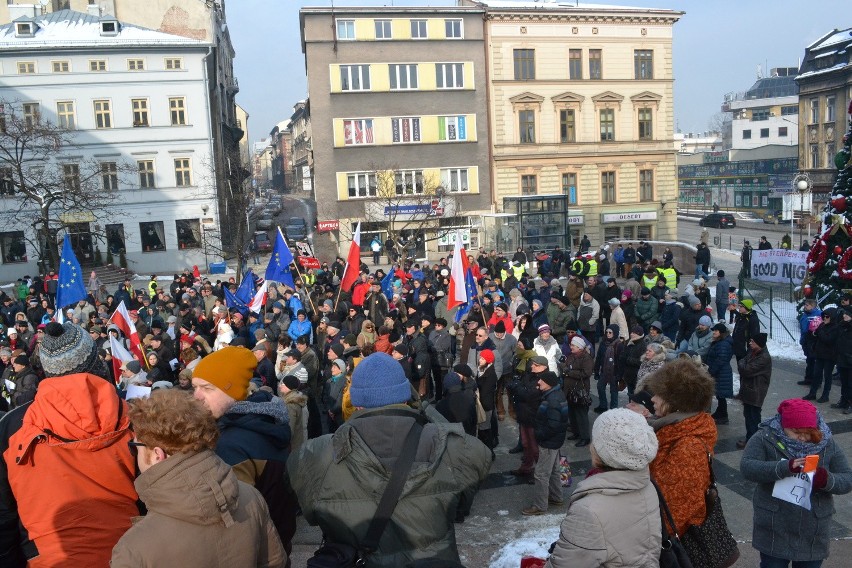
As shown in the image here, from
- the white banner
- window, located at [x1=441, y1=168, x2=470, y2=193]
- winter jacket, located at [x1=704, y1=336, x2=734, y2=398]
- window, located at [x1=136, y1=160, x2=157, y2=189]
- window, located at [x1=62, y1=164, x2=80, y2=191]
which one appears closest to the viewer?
winter jacket, located at [x1=704, y1=336, x2=734, y2=398]

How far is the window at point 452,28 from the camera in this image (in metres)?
41.0

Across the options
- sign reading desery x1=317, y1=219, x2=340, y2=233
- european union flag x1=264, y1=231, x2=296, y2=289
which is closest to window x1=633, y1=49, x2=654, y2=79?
sign reading desery x1=317, y1=219, x2=340, y2=233

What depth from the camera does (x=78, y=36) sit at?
3909 cm

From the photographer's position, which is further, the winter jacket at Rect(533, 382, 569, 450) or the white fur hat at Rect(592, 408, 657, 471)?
the winter jacket at Rect(533, 382, 569, 450)

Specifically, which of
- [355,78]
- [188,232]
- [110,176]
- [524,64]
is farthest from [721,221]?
[110,176]

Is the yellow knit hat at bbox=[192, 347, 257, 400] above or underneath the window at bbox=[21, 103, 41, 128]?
underneath

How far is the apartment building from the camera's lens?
39.9m

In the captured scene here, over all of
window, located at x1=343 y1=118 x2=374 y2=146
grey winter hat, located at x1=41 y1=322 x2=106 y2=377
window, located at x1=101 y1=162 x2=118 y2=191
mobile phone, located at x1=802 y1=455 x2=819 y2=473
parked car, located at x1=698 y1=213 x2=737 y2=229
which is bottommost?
parked car, located at x1=698 y1=213 x2=737 y2=229

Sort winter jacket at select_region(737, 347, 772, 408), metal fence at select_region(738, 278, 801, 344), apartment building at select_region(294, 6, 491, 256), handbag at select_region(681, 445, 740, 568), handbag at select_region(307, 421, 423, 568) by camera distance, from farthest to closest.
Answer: apartment building at select_region(294, 6, 491, 256)
metal fence at select_region(738, 278, 801, 344)
winter jacket at select_region(737, 347, 772, 408)
handbag at select_region(681, 445, 740, 568)
handbag at select_region(307, 421, 423, 568)

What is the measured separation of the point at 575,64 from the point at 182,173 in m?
24.2

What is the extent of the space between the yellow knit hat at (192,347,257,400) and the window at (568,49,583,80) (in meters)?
42.4

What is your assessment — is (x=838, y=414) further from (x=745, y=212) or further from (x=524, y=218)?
(x=745, y=212)

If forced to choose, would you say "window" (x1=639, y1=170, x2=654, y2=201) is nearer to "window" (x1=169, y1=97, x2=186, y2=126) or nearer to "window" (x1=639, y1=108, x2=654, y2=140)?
"window" (x1=639, y1=108, x2=654, y2=140)

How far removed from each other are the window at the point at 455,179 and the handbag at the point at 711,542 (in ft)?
126
